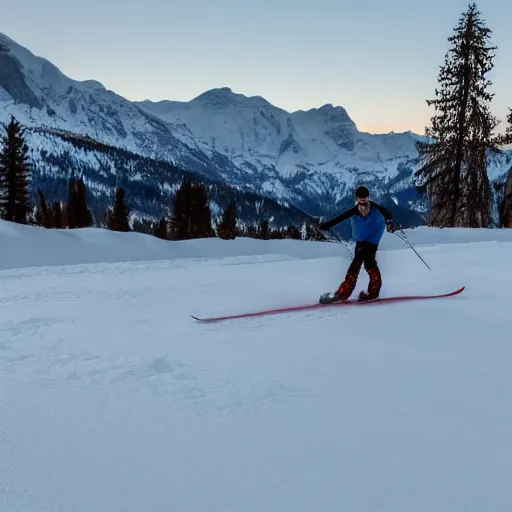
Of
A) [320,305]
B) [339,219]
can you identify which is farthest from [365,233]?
[320,305]

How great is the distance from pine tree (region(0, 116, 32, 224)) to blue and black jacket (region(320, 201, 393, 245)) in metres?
36.6

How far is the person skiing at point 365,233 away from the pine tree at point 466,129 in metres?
19.4

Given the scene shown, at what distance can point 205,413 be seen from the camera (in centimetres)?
344

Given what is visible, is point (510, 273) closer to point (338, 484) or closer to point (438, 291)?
point (438, 291)

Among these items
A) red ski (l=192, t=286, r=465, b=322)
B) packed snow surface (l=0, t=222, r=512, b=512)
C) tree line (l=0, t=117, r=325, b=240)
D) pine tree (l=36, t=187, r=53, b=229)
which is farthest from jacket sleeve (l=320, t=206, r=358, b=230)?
pine tree (l=36, t=187, r=53, b=229)

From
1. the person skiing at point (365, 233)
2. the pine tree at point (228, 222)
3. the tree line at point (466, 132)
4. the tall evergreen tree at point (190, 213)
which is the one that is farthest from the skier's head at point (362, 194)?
the pine tree at point (228, 222)

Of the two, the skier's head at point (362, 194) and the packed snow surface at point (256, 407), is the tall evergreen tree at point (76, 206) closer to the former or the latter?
the packed snow surface at point (256, 407)

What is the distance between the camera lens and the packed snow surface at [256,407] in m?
2.52

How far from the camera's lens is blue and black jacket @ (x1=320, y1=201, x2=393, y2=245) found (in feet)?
24.7

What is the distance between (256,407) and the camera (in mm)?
3506

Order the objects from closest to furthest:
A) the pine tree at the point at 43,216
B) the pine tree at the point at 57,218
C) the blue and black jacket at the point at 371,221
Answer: the blue and black jacket at the point at 371,221, the pine tree at the point at 43,216, the pine tree at the point at 57,218

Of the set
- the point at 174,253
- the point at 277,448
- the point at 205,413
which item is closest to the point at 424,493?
the point at 277,448

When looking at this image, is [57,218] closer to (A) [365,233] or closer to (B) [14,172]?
(B) [14,172]

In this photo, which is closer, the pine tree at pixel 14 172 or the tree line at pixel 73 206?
the pine tree at pixel 14 172
